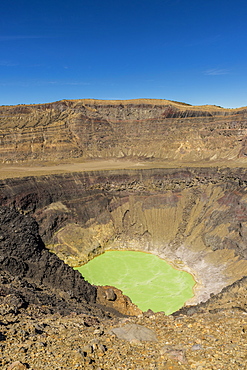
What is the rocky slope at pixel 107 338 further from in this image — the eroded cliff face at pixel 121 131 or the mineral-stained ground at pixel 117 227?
the eroded cliff face at pixel 121 131

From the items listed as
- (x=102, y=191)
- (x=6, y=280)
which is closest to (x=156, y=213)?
(x=102, y=191)

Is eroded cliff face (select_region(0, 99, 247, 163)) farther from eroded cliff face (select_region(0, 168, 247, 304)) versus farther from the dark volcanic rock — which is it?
the dark volcanic rock

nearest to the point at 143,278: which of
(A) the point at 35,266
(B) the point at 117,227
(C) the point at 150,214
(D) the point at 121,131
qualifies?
(B) the point at 117,227

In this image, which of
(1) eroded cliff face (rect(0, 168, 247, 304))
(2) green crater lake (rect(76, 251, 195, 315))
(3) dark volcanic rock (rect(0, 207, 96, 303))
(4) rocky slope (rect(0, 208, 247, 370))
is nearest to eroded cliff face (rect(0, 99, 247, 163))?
(1) eroded cliff face (rect(0, 168, 247, 304))

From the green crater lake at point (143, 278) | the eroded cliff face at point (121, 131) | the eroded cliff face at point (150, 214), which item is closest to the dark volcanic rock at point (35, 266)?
the green crater lake at point (143, 278)

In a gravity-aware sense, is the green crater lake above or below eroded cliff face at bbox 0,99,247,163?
below
